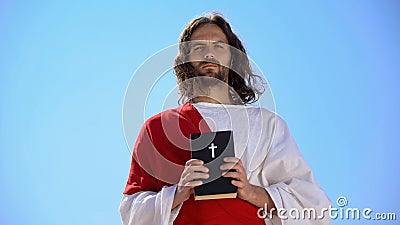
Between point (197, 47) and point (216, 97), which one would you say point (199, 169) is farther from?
point (197, 47)

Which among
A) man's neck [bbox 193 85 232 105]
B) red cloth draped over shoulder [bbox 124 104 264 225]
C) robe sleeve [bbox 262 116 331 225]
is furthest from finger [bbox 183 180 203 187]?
man's neck [bbox 193 85 232 105]

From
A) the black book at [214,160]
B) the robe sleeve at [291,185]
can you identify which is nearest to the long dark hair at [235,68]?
the robe sleeve at [291,185]

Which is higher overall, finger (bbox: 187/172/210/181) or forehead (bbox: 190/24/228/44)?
forehead (bbox: 190/24/228/44)

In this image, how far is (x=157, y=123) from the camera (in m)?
4.13

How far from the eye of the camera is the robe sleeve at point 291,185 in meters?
3.81

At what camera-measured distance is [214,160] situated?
11.4 ft

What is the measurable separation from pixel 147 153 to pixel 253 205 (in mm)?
683

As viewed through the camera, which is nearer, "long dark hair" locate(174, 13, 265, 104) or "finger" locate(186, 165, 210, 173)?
"finger" locate(186, 165, 210, 173)

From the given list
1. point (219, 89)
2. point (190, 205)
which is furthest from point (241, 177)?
point (219, 89)

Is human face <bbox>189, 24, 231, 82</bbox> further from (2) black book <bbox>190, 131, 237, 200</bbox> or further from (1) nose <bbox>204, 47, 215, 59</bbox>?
(2) black book <bbox>190, 131, 237, 200</bbox>

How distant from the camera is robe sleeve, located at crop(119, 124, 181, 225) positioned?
3.71 metres

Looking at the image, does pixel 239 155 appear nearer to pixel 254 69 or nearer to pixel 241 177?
pixel 241 177

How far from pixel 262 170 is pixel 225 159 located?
578 millimetres

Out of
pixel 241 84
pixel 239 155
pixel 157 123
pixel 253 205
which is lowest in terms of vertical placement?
pixel 253 205
